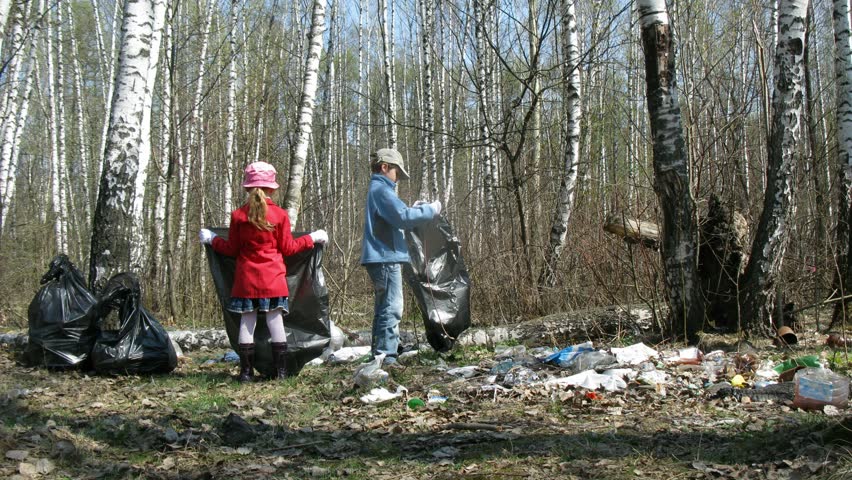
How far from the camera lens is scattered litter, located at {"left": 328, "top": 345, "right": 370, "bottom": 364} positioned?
6605 millimetres

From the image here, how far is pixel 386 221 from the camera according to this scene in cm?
586

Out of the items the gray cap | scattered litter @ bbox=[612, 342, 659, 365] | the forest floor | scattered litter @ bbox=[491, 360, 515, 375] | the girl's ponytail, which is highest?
the gray cap

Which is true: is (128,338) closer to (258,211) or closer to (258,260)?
(258,260)

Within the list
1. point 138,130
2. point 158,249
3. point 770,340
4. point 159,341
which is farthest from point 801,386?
point 158,249

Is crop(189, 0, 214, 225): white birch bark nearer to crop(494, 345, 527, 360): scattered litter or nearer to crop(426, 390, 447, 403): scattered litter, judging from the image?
crop(494, 345, 527, 360): scattered litter

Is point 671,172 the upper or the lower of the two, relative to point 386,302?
upper

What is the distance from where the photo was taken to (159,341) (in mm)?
5824

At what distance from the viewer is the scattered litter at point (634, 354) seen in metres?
5.27

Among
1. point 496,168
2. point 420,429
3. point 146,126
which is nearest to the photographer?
point 420,429

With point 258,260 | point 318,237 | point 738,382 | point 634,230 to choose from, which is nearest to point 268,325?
point 258,260

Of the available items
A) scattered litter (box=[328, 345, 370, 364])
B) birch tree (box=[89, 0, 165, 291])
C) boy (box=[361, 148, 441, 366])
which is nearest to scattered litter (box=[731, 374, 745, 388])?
boy (box=[361, 148, 441, 366])

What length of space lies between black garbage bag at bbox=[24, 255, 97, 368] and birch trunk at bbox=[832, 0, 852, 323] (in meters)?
6.92

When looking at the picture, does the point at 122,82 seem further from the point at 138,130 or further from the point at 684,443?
the point at 684,443

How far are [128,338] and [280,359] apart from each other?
4.37ft
